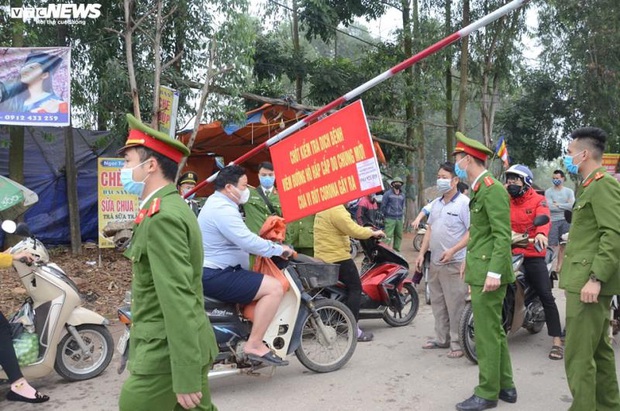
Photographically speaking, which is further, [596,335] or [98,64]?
[98,64]

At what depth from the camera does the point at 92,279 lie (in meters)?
8.11

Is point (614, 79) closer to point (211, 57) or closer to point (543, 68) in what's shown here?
point (543, 68)

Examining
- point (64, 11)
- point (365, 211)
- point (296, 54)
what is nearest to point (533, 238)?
point (365, 211)

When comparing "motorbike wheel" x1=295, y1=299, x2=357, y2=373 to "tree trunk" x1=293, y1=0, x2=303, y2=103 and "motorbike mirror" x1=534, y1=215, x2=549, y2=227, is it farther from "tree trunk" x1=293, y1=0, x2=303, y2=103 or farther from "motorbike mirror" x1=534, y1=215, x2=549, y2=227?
"tree trunk" x1=293, y1=0, x2=303, y2=103

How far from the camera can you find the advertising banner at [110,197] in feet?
28.5

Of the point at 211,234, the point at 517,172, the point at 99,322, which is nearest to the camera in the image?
the point at 211,234

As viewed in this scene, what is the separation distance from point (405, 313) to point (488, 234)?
107 inches

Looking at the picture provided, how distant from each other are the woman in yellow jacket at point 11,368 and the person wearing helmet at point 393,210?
819 centimetres

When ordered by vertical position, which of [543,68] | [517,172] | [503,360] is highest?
[543,68]

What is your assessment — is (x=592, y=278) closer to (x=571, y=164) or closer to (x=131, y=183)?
(x=571, y=164)

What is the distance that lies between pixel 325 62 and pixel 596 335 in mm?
11169

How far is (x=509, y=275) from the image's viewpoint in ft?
12.9

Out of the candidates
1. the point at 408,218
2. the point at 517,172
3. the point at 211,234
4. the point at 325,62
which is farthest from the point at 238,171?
the point at 408,218

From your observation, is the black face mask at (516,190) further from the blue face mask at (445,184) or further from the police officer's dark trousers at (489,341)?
the police officer's dark trousers at (489,341)
